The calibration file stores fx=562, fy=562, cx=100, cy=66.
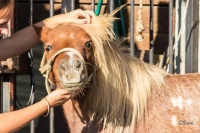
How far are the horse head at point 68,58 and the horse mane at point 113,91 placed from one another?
0.26 ft

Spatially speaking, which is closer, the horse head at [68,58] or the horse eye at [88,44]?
the horse head at [68,58]

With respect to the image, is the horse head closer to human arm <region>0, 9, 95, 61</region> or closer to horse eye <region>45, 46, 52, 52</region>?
horse eye <region>45, 46, 52, 52</region>

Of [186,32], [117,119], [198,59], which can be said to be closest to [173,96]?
[117,119]

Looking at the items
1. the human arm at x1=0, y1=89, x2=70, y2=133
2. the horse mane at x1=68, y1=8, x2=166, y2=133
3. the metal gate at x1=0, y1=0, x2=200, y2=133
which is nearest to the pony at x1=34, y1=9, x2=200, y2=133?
the horse mane at x1=68, y1=8, x2=166, y2=133

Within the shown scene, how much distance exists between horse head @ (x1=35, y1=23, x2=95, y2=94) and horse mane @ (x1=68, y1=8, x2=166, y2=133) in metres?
0.08

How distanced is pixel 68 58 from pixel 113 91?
416 millimetres

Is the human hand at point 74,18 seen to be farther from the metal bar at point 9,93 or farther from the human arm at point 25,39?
the metal bar at point 9,93

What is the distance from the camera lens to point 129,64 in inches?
122

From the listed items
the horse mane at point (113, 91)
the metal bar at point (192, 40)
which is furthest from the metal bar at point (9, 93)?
the metal bar at point (192, 40)

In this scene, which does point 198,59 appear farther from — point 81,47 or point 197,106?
point 81,47

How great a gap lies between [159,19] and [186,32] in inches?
11.5

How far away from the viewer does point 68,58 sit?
106 inches

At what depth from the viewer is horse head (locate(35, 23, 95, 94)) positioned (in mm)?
2660

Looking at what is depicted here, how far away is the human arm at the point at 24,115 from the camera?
103 inches
